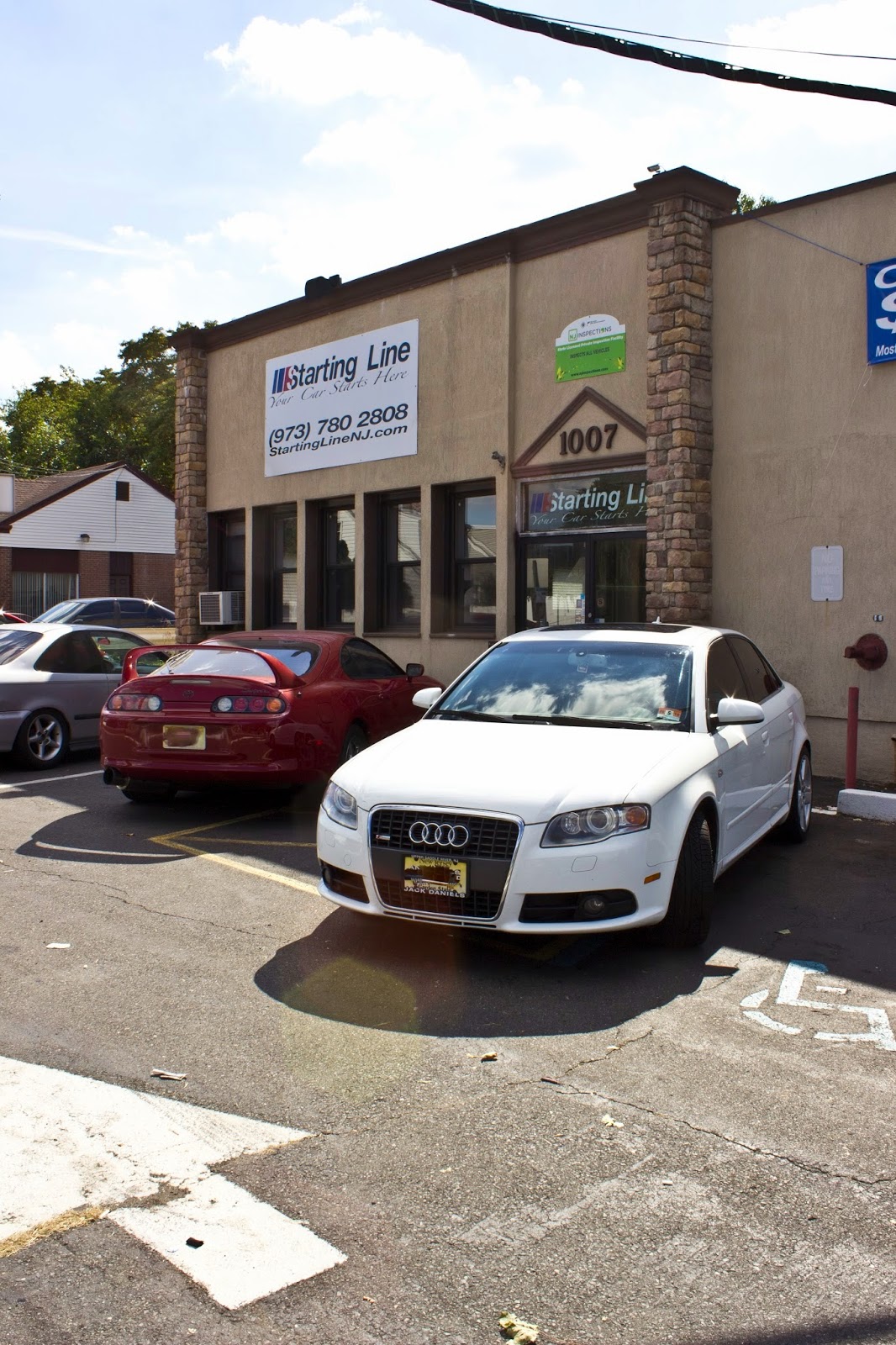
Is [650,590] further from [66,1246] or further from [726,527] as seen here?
[66,1246]

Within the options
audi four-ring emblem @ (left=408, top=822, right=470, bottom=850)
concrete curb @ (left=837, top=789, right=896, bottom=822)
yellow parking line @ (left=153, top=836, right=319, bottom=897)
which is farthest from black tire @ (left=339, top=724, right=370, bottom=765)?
audi four-ring emblem @ (left=408, top=822, right=470, bottom=850)

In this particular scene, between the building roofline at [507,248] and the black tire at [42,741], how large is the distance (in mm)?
7039

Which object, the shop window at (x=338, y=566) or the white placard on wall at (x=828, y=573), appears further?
the shop window at (x=338, y=566)

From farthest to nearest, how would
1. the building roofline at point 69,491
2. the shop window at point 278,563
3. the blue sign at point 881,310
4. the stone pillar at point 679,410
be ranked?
the building roofline at point 69,491 → the shop window at point 278,563 → the stone pillar at point 679,410 → the blue sign at point 881,310

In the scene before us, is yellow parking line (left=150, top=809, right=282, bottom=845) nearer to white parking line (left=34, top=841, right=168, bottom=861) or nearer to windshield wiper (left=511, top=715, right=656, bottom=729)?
white parking line (left=34, top=841, right=168, bottom=861)

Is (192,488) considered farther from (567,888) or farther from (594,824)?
(567,888)

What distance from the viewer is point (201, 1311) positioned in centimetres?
276

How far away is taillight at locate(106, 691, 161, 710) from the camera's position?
882 cm

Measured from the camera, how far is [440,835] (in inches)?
205

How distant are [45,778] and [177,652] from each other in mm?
2217

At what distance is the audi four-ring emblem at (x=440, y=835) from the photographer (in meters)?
5.17

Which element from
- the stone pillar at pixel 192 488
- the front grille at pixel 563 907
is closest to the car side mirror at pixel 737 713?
the front grille at pixel 563 907

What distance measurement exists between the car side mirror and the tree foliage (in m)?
46.3

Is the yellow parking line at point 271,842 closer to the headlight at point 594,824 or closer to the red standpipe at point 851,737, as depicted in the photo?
the headlight at point 594,824
